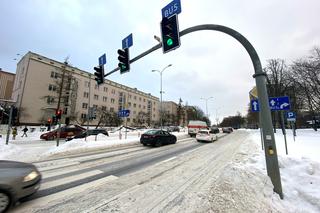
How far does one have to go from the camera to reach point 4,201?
11.7 feet

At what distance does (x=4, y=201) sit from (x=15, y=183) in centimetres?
35

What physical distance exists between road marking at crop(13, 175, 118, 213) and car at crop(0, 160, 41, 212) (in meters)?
0.26

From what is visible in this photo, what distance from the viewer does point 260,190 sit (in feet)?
14.8

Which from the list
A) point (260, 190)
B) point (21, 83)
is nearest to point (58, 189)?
point (260, 190)

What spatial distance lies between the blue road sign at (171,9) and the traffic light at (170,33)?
6.2 inches

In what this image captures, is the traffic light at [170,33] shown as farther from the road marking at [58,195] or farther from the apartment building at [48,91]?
the apartment building at [48,91]

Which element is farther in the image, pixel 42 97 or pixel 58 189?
pixel 42 97

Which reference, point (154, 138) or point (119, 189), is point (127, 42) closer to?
point (119, 189)

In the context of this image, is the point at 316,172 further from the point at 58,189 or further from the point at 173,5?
the point at 58,189

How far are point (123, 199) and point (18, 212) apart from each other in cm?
219

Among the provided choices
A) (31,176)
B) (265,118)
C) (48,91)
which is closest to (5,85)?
(48,91)

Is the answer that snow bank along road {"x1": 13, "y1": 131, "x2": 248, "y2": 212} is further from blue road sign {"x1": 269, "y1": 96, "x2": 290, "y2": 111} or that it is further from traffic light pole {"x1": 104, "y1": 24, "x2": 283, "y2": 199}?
blue road sign {"x1": 269, "y1": 96, "x2": 290, "y2": 111}

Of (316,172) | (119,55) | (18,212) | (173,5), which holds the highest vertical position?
(173,5)

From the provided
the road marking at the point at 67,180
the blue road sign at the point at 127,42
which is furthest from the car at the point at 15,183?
the blue road sign at the point at 127,42
